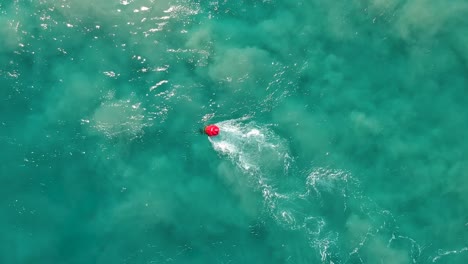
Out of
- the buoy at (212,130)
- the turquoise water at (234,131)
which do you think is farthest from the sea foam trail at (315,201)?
the buoy at (212,130)

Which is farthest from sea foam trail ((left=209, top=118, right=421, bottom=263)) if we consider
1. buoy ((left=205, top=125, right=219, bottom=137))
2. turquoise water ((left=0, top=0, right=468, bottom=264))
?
buoy ((left=205, top=125, right=219, bottom=137))

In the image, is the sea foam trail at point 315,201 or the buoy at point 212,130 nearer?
the sea foam trail at point 315,201

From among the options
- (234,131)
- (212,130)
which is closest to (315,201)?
(234,131)

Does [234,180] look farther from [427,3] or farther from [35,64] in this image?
[427,3]

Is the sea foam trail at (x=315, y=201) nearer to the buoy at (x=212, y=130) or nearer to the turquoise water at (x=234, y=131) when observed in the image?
the turquoise water at (x=234, y=131)

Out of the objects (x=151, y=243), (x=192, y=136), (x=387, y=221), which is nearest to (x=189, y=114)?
(x=192, y=136)

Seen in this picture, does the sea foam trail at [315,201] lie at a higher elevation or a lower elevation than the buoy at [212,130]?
lower
